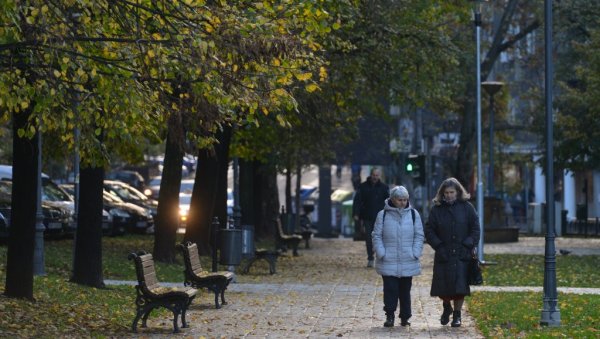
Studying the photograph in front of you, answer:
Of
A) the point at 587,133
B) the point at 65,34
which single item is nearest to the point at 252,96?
the point at 65,34

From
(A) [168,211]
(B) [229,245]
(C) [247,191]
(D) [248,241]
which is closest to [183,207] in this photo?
(C) [247,191]

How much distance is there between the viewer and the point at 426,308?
19.0 metres

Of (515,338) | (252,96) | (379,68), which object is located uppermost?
(379,68)

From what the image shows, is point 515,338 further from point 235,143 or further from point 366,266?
point 235,143

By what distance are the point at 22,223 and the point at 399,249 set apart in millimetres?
4821

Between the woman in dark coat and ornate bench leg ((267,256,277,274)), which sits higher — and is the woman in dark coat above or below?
above

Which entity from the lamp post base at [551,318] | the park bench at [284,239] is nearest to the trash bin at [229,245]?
the lamp post base at [551,318]

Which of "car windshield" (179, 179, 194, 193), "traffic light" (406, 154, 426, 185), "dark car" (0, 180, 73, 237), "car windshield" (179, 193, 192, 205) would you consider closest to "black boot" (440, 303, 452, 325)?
"dark car" (0, 180, 73, 237)

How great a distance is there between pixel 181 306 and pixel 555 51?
42511mm

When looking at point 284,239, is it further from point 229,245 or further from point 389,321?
point 389,321

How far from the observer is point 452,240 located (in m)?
16.1

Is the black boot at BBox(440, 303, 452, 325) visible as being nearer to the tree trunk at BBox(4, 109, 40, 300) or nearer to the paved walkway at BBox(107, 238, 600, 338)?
the paved walkway at BBox(107, 238, 600, 338)

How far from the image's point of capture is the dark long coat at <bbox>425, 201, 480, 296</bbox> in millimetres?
16031

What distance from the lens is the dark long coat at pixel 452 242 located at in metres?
16.0
